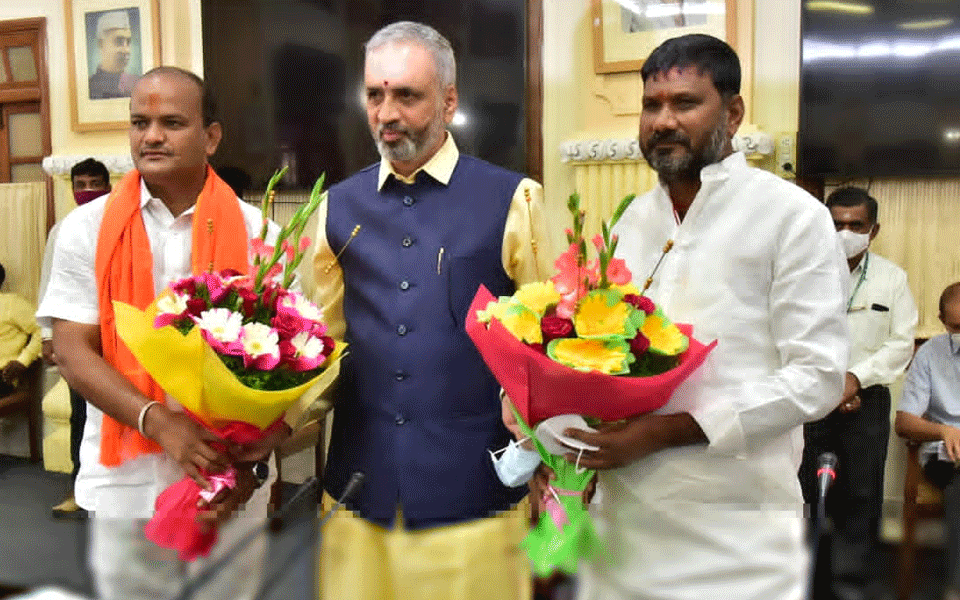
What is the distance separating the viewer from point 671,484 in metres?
1.50

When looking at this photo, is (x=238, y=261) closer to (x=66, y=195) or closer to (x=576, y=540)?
(x=576, y=540)

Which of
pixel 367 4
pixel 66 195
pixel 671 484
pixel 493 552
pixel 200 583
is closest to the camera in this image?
pixel 200 583

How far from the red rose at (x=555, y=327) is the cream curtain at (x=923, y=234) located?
119 inches

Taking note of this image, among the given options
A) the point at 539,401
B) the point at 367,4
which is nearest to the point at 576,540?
the point at 539,401

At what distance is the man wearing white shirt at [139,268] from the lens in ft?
5.37

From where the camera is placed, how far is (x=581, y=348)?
1.27 meters

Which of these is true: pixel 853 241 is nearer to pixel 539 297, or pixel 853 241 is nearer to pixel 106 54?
pixel 539 297

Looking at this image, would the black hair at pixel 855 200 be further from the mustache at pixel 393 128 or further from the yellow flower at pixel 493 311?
the yellow flower at pixel 493 311

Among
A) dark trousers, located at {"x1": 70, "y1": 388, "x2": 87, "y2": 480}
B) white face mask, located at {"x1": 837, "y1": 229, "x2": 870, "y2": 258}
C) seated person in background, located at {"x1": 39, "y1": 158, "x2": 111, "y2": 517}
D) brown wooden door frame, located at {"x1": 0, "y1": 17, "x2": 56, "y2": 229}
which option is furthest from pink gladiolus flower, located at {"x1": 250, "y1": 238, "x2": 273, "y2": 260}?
brown wooden door frame, located at {"x1": 0, "y1": 17, "x2": 56, "y2": 229}

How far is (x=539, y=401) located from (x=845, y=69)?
10.1 ft

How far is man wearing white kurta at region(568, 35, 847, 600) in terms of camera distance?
1.41 m

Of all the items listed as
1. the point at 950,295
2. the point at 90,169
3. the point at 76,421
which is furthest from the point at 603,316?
→ the point at 90,169

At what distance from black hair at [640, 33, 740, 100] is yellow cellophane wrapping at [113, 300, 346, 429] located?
31.7 inches

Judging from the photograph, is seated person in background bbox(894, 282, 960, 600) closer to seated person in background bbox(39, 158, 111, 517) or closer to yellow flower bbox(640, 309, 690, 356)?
yellow flower bbox(640, 309, 690, 356)
